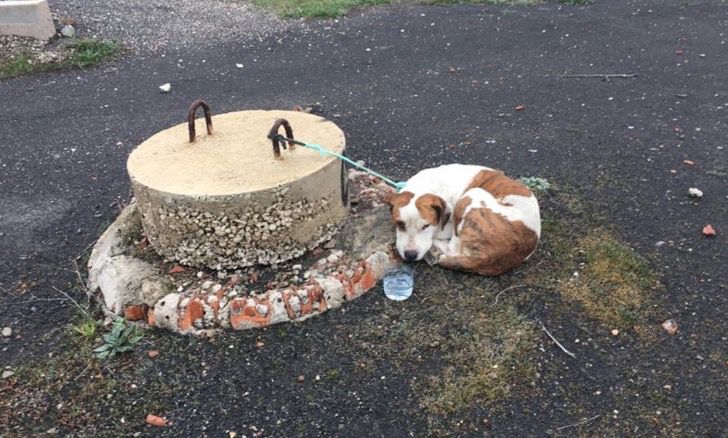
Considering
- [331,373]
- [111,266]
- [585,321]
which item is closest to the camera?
[331,373]

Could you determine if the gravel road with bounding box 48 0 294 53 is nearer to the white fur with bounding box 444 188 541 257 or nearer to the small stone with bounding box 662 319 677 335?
the white fur with bounding box 444 188 541 257

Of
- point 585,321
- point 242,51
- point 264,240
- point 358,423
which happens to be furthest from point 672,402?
point 242,51

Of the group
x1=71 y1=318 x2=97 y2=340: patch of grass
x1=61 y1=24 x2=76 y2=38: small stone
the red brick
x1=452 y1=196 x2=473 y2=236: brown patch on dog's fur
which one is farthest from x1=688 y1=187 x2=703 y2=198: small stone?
x1=61 y1=24 x2=76 y2=38: small stone

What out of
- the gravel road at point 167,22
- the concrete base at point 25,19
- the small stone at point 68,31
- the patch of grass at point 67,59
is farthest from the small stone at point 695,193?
the concrete base at point 25,19

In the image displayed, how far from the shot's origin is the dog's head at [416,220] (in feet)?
14.0

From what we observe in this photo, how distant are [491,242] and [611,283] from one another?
0.88 meters

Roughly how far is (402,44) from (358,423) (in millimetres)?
7324

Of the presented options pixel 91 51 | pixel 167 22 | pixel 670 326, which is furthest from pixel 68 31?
pixel 670 326

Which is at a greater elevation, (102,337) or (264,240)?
(264,240)

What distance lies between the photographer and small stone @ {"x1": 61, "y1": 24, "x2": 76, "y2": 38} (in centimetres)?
992

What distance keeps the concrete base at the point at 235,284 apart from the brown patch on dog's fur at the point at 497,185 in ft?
2.41

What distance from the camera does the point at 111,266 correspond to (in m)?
4.36

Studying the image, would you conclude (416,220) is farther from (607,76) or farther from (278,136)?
(607,76)

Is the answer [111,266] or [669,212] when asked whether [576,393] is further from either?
[111,266]
